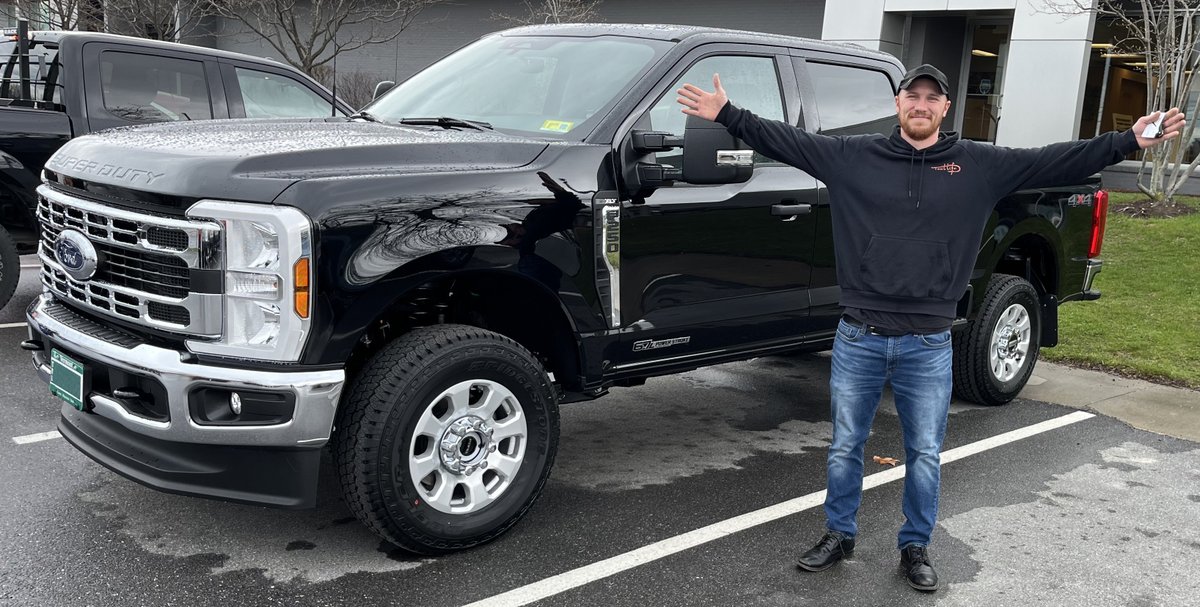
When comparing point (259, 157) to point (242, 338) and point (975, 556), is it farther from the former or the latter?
point (975, 556)

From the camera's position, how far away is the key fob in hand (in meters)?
3.53

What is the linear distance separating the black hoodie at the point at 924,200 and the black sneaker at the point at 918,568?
86 cm

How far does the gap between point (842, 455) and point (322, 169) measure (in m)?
2.10

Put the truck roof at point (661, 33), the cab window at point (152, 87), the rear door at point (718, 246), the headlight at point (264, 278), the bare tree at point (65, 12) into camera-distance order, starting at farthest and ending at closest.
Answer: the bare tree at point (65, 12) < the cab window at point (152, 87) < the truck roof at point (661, 33) < the rear door at point (718, 246) < the headlight at point (264, 278)

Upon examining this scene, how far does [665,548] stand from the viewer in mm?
4086

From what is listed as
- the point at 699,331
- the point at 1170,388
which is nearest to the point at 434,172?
the point at 699,331

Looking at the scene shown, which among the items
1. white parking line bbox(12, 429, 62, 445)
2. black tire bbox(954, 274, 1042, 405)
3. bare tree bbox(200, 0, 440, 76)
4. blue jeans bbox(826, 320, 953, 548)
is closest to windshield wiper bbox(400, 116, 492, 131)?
blue jeans bbox(826, 320, 953, 548)

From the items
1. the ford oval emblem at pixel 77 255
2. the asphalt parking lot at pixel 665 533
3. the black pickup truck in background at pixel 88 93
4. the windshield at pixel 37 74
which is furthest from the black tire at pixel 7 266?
the ford oval emblem at pixel 77 255

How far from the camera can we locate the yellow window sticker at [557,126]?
14.5ft

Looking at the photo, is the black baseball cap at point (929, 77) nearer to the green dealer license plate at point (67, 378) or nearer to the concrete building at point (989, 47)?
the green dealer license plate at point (67, 378)

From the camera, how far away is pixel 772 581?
12.6 feet

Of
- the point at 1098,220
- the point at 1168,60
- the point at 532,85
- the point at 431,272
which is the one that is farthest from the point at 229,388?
the point at 1168,60

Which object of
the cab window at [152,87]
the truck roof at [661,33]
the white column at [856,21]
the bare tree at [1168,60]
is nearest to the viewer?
the truck roof at [661,33]

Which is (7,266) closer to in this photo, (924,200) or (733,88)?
(733,88)
